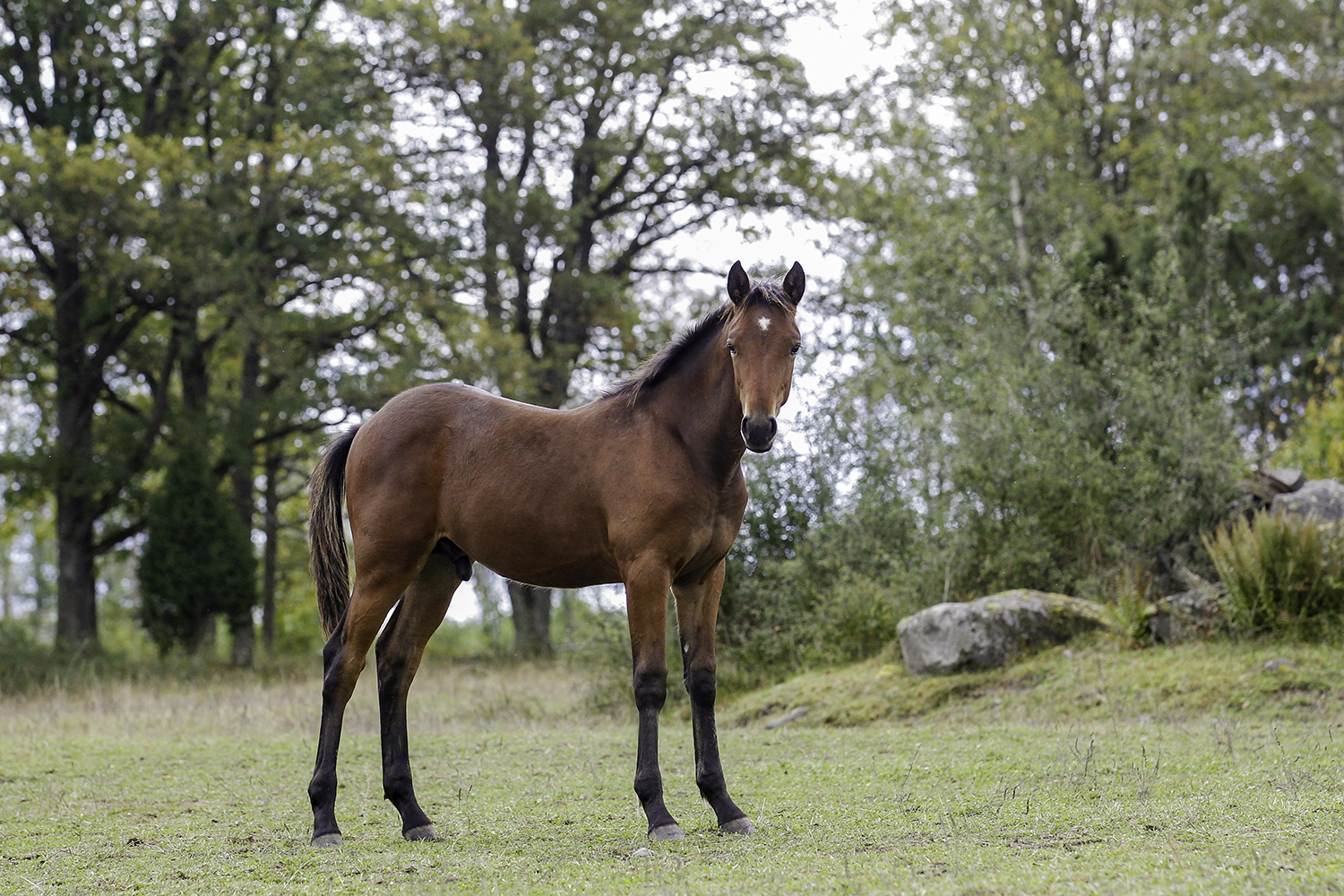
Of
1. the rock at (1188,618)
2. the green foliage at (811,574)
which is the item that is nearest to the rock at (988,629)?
the rock at (1188,618)

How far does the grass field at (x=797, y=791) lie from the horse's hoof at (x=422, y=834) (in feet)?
0.46

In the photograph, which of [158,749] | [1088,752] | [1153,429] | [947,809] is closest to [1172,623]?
[1153,429]

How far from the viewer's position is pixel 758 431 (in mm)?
4430

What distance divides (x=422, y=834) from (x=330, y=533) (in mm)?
1707

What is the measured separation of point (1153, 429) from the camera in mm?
11867

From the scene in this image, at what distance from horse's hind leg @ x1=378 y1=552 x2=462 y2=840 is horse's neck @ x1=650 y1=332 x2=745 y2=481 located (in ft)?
4.79

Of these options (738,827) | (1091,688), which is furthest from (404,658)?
(1091,688)

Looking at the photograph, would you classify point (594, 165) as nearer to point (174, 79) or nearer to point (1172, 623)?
point (174, 79)

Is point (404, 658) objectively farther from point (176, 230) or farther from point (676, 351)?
point (176, 230)

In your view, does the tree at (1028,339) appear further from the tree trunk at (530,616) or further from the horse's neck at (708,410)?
the tree trunk at (530,616)

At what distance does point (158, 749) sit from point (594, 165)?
1765 cm

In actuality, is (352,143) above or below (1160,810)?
above

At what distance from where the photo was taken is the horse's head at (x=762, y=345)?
4.49 m

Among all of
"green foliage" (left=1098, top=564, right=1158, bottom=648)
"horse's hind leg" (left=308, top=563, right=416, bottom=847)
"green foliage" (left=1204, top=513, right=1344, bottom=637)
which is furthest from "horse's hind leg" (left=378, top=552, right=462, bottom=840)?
"green foliage" (left=1204, top=513, right=1344, bottom=637)
